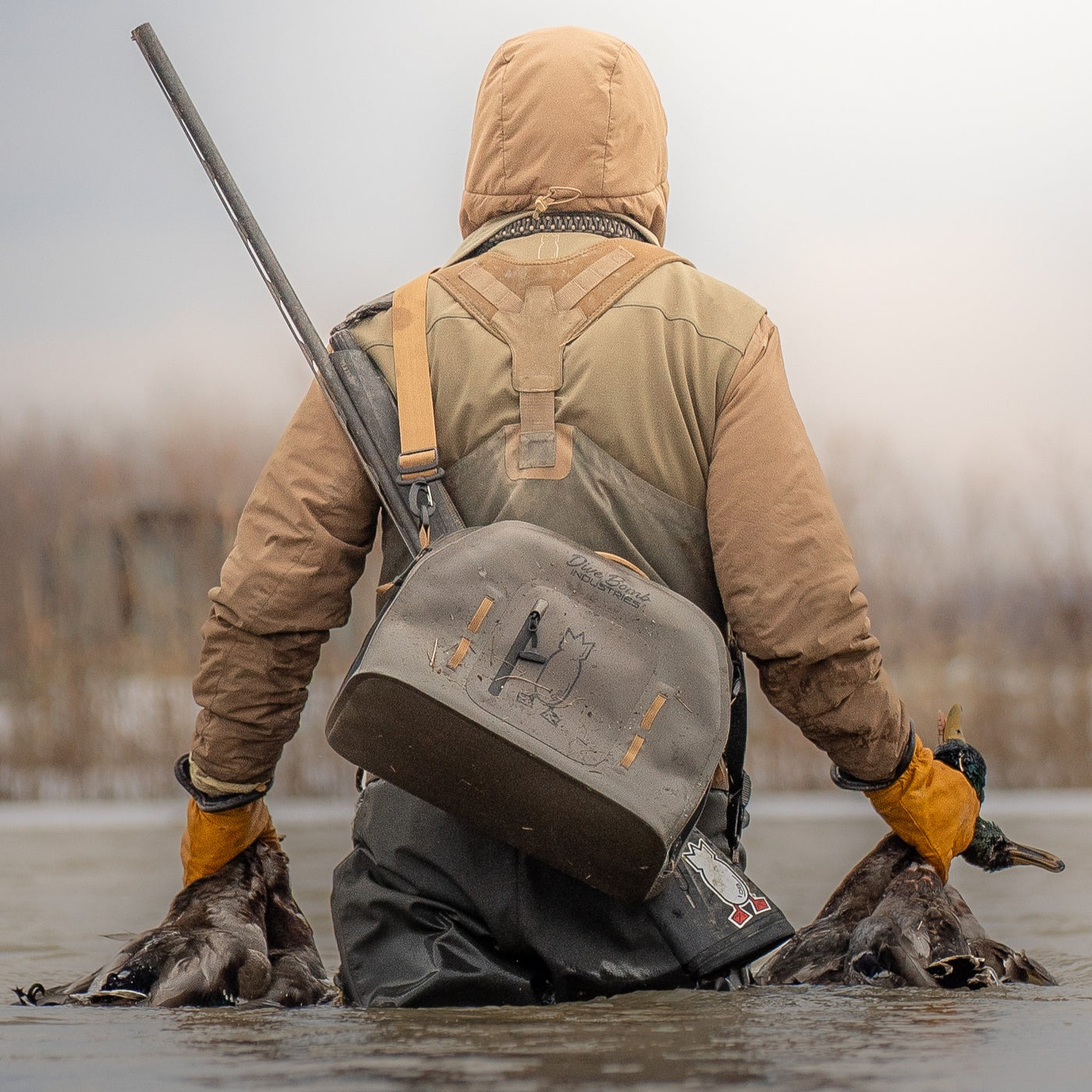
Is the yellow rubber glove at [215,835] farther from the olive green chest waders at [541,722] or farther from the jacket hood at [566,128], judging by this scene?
the jacket hood at [566,128]

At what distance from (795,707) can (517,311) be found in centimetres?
69

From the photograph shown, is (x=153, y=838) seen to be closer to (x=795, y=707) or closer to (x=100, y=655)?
(x=100, y=655)

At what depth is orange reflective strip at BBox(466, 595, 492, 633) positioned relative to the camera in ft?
5.62

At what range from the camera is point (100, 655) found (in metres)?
6.33

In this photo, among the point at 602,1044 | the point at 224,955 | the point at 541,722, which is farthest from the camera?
the point at 224,955

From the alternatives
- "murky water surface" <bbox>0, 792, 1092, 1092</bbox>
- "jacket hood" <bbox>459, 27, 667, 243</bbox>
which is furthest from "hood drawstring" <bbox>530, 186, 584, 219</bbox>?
"murky water surface" <bbox>0, 792, 1092, 1092</bbox>

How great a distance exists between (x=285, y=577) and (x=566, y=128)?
2.56 feet

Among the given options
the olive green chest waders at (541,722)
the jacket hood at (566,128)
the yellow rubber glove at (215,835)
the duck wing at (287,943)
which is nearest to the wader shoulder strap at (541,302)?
the olive green chest waders at (541,722)

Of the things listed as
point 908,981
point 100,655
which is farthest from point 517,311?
point 100,655

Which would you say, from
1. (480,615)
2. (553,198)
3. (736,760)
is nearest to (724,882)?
(736,760)

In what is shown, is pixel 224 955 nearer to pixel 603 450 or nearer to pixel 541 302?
pixel 603 450

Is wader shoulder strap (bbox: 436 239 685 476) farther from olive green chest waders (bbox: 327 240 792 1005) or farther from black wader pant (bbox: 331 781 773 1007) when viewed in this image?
black wader pant (bbox: 331 781 773 1007)

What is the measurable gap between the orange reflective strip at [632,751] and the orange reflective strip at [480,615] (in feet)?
0.77

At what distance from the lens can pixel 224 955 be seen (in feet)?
7.08
